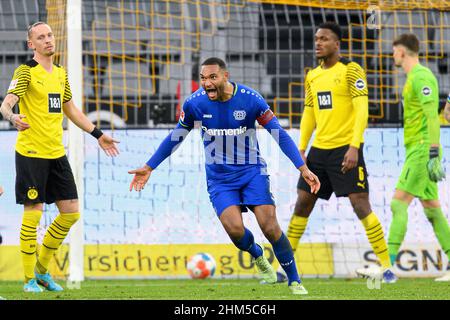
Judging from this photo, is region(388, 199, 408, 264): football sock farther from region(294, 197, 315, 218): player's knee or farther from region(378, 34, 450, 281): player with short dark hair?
region(294, 197, 315, 218): player's knee

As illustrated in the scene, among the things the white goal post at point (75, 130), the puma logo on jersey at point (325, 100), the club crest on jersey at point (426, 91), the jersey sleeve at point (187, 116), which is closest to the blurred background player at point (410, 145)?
the club crest on jersey at point (426, 91)

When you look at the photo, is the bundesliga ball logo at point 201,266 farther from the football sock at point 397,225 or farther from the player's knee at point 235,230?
the player's knee at point 235,230

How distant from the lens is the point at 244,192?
8.98m

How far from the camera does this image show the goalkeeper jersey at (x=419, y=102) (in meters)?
10.1

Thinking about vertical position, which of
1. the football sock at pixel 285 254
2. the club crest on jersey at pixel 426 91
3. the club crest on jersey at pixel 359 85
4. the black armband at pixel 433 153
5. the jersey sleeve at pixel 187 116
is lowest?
the football sock at pixel 285 254

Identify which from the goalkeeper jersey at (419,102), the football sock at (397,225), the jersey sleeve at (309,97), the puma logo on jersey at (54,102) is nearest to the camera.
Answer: the puma logo on jersey at (54,102)

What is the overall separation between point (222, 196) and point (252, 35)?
16.6ft

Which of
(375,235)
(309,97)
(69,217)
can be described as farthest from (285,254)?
(309,97)

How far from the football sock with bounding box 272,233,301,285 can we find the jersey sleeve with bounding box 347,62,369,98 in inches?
75.8

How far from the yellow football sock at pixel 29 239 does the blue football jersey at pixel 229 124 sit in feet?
5.26

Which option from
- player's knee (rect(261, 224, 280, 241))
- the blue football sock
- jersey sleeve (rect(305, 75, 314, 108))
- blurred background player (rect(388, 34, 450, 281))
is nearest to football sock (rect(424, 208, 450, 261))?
blurred background player (rect(388, 34, 450, 281))

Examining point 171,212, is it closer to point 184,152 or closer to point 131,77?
point 184,152

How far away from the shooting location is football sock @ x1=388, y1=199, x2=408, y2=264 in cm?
1041
